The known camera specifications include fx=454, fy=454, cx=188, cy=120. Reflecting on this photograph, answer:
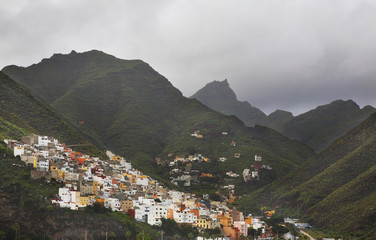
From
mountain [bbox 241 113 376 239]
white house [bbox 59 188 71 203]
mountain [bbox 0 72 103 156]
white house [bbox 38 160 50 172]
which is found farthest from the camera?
mountain [bbox 0 72 103 156]

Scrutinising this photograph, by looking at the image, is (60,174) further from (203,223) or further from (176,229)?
(203,223)

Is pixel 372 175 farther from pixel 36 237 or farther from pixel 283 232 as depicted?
pixel 36 237

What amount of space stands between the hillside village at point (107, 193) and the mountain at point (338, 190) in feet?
49.7

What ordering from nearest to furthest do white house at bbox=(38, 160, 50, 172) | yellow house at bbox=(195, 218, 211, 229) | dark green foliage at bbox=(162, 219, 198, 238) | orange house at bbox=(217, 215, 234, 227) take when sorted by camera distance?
1. dark green foliage at bbox=(162, 219, 198, 238)
2. white house at bbox=(38, 160, 50, 172)
3. yellow house at bbox=(195, 218, 211, 229)
4. orange house at bbox=(217, 215, 234, 227)

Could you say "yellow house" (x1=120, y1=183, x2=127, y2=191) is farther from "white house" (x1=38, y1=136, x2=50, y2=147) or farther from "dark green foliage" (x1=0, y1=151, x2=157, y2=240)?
"white house" (x1=38, y1=136, x2=50, y2=147)

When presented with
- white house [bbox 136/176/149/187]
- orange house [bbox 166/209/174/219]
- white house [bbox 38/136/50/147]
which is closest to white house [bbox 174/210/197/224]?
orange house [bbox 166/209/174/219]

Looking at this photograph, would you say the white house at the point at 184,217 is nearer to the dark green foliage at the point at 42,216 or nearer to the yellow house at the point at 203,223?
the yellow house at the point at 203,223

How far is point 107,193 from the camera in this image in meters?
78.4

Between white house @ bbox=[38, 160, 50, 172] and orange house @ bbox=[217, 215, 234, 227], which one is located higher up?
white house @ bbox=[38, 160, 50, 172]

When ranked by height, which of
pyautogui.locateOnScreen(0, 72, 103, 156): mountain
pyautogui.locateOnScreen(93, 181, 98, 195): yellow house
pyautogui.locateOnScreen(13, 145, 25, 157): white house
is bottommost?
pyautogui.locateOnScreen(93, 181, 98, 195): yellow house

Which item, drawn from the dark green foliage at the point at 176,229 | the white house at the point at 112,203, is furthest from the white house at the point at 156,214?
the white house at the point at 112,203

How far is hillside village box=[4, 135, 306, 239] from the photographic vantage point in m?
71.2

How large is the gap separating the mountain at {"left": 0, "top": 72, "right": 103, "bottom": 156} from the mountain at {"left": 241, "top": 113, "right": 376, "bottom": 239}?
48095 mm

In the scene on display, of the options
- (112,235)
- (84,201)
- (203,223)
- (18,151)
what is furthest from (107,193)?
(203,223)
